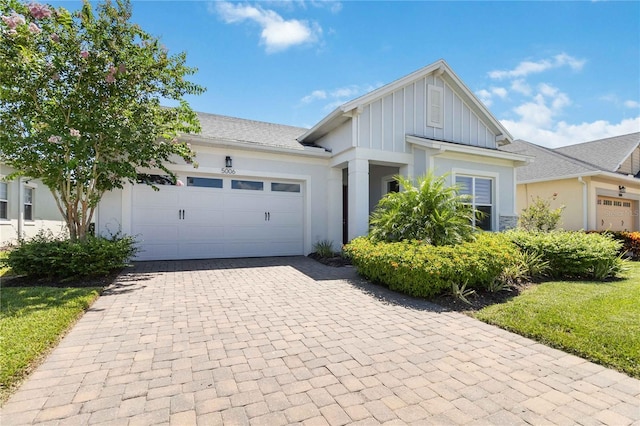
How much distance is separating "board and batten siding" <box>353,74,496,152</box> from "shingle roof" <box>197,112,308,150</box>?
7.57 ft

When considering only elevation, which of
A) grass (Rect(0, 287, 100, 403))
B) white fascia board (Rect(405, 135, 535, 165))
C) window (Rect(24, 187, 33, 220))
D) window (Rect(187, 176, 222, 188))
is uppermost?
white fascia board (Rect(405, 135, 535, 165))

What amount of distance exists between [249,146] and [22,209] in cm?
1022

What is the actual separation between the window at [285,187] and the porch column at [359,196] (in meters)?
2.03

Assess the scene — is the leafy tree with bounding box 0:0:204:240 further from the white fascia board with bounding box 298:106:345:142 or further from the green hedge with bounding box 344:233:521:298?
the green hedge with bounding box 344:233:521:298

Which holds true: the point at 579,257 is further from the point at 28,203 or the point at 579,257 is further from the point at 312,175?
the point at 28,203

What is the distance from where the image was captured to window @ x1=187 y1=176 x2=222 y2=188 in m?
8.98

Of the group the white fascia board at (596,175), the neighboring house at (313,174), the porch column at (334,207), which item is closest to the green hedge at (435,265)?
the neighboring house at (313,174)

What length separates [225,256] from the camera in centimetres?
934

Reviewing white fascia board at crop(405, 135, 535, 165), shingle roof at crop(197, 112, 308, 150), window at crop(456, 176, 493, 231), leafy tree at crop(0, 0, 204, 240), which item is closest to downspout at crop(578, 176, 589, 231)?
white fascia board at crop(405, 135, 535, 165)

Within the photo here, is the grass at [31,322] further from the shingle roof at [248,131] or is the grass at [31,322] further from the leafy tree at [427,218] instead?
the leafy tree at [427,218]

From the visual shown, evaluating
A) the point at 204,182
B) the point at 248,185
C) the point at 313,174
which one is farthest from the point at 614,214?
the point at 204,182

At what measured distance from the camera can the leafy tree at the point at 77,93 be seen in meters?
5.79

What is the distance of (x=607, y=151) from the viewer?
15688 millimetres

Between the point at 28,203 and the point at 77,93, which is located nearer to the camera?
the point at 77,93
